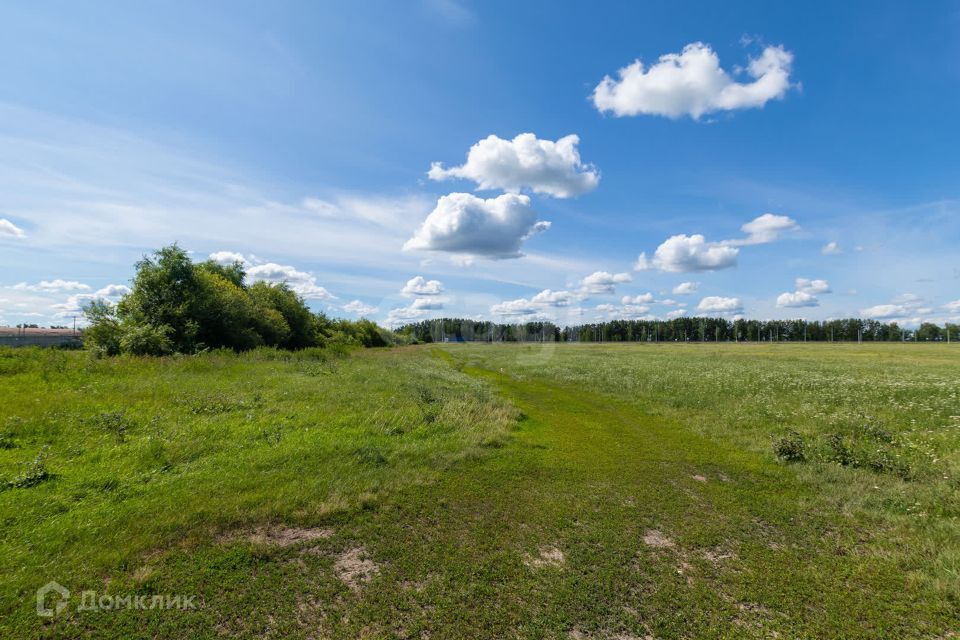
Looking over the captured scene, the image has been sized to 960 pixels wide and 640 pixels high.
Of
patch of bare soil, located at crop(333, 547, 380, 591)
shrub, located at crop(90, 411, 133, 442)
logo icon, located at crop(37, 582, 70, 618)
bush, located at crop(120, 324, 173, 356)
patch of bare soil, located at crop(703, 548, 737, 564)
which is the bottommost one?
patch of bare soil, located at crop(703, 548, 737, 564)

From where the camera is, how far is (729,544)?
23.5 ft

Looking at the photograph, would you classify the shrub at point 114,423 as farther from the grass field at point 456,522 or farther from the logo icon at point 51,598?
the logo icon at point 51,598

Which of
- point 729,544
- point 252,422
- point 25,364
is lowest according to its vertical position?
point 729,544

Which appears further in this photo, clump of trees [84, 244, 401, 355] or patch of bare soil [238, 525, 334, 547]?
clump of trees [84, 244, 401, 355]

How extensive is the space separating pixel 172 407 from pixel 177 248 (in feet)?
80.7

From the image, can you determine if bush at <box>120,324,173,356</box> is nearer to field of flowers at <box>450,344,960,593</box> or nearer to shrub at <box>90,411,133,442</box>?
shrub at <box>90,411,133,442</box>

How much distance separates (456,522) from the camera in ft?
25.2

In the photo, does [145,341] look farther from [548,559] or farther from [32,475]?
[548,559]

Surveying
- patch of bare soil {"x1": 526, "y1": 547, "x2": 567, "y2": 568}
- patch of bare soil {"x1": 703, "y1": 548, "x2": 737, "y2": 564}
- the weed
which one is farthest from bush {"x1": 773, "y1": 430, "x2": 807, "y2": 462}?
the weed

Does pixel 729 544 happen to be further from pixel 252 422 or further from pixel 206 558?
pixel 252 422

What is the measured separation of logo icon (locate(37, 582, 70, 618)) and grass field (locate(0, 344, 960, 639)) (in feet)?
0.26

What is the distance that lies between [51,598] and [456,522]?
5.82 meters

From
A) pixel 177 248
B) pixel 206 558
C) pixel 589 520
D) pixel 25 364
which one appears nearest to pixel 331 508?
pixel 206 558

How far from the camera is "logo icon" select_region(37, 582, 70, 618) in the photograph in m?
4.74
